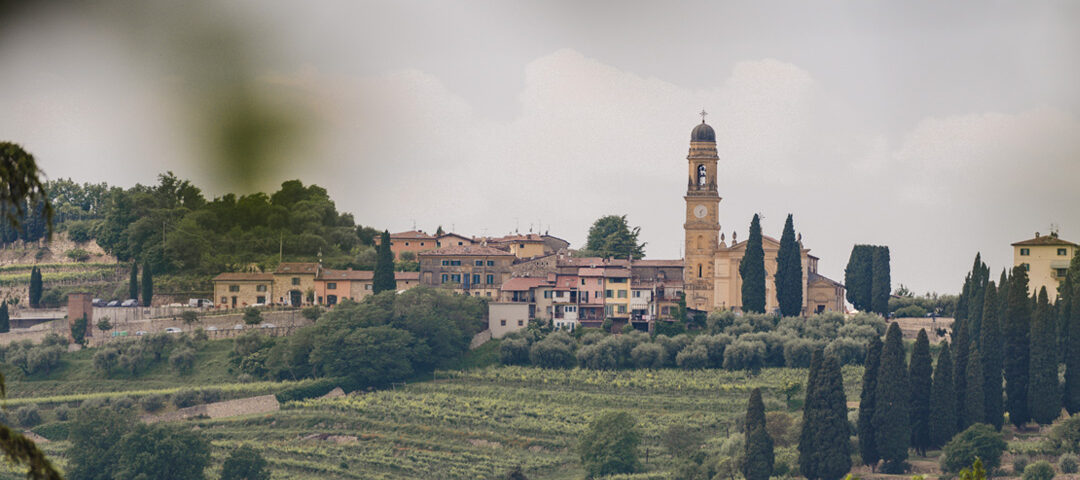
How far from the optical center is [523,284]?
47.3m

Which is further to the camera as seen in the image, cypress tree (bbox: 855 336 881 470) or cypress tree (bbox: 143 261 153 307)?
cypress tree (bbox: 143 261 153 307)

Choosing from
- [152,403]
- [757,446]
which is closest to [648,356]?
[757,446]

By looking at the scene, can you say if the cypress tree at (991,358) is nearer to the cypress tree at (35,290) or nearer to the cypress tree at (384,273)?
the cypress tree at (384,273)

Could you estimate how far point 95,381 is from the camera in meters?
45.1

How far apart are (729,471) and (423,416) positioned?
9157 mm

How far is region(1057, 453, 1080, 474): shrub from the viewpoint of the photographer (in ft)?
105

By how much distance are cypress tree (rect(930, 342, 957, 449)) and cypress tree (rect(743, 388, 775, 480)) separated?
12.0 ft

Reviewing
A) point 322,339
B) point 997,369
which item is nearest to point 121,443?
point 322,339

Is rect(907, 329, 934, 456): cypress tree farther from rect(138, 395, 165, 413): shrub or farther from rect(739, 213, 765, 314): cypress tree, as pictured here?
rect(138, 395, 165, 413): shrub

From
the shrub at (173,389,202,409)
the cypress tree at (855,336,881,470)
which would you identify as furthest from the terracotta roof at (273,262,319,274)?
the cypress tree at (855,336,881,470)

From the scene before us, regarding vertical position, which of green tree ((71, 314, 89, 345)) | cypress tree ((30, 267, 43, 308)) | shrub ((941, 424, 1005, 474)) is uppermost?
cypress tree ((30, 267, 43, 308))

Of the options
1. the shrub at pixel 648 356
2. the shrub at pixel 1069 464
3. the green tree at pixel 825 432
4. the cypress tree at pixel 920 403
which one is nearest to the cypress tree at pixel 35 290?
the shrub at pixel 648 356

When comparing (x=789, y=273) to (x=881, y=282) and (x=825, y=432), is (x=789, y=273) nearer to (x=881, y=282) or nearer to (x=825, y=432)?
(x=881, y=282)

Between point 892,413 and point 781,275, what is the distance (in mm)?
11850
